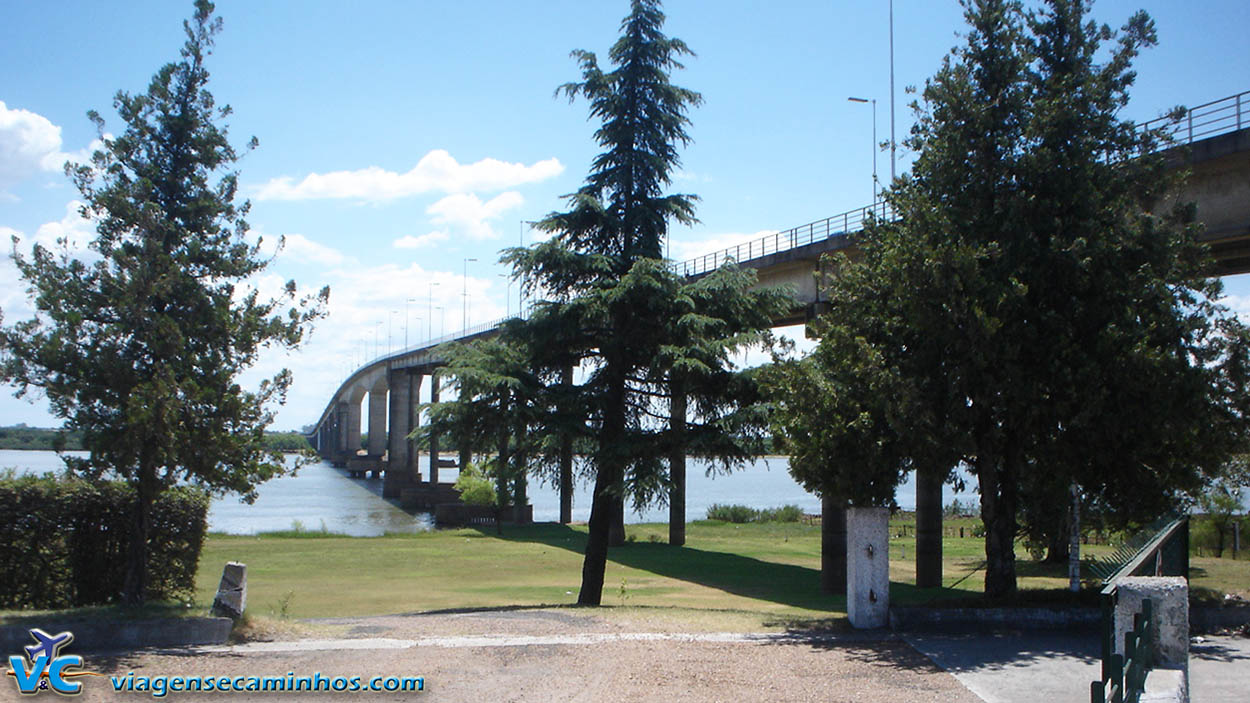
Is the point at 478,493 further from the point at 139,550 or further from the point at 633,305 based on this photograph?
the point at 139,550

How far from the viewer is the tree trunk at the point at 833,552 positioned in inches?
1005

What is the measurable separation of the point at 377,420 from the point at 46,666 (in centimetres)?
12778

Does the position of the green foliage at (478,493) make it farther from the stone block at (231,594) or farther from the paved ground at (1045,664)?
the paved ground at (1045,664)

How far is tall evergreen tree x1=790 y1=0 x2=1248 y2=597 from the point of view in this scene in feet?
40.7

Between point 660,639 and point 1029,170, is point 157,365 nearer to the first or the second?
point 660,639

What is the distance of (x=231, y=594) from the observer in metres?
11.6

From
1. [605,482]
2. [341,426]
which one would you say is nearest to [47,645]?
[605,482]

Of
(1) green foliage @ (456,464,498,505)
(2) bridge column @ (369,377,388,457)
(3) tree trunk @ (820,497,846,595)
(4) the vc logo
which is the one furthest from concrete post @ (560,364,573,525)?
(2) bridge column @ (369,377,388,457)

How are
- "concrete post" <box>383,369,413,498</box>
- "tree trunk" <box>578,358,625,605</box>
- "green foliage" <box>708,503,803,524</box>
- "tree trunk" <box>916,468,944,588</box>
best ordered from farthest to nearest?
"concrete post" <box>383,369,413,498</box> → "green foliage" <box>708,503,803,524</box> → "tree trunk" <box>916,468,944,588</box> → "tree trunk" <box>578,358,625,605</box>

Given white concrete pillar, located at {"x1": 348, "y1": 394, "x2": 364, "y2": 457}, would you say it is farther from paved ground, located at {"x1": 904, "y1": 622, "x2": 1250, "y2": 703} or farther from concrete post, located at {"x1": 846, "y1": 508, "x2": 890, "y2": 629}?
paved ground, located at {"x1": 904, "y1": 622, "x2": 1250, "y2": 703}

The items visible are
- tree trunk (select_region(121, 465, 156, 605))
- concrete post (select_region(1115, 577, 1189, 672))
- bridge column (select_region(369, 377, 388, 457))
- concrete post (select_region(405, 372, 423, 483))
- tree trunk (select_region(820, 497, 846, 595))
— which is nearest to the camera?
concrete post (select_region(1115, 577, 1189, 672))

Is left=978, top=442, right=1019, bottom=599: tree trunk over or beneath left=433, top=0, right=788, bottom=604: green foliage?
beneath

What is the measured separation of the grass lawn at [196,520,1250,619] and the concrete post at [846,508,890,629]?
53.8 inches

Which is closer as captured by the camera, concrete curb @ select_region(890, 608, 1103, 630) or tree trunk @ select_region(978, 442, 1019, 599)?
concrete curb @ select_region(890, 608, 1103, 630)
